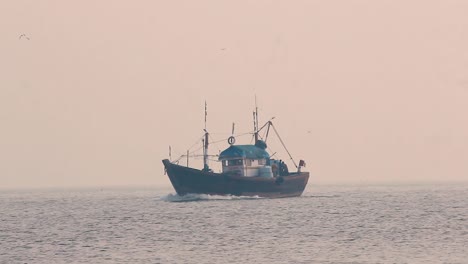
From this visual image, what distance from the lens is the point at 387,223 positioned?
94.7 meters

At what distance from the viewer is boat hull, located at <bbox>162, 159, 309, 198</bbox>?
13832cm

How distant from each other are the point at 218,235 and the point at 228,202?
6184cm

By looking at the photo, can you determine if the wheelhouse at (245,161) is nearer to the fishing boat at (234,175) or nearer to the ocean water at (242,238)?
the fishing boat at (234,175)

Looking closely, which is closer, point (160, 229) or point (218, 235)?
point (218, 235)

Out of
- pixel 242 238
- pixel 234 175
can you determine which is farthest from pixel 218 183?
pixel 242 238

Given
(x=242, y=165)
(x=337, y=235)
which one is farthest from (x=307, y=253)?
(x=242, y=165)

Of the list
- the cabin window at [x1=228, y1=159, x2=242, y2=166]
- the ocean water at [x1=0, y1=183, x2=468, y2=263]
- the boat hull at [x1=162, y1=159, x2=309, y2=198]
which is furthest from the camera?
the cabin window at [x1=228, y1=159, x2=242, y2=166]

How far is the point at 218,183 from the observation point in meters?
140

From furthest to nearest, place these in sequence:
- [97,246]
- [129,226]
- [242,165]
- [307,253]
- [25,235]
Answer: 1. [242,165]
2. [129,226]
3. [25,235]
4. [97,246]
5. [307,253]

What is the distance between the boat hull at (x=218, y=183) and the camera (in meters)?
138

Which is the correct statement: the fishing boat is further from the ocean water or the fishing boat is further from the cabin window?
the ocean water

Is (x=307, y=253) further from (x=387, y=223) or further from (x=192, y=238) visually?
(x=387, y=223)

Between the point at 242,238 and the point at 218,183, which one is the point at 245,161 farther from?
the point at 242,238

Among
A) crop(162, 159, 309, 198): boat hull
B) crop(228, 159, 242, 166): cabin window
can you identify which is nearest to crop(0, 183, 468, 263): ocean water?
crop(162, 159, 309, 198): boat hull
